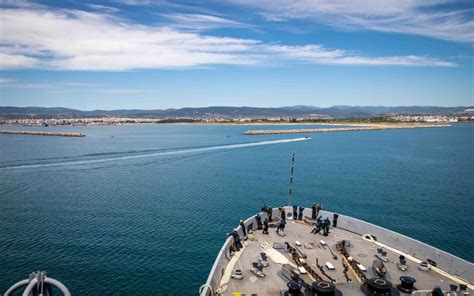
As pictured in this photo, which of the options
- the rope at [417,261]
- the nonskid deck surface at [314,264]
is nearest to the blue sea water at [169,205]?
the nonskid deck surface at [314,264]

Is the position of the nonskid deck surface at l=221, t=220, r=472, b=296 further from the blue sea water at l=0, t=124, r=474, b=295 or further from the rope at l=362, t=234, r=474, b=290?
the blue sea water at l=0, t=124, r=474, b=295

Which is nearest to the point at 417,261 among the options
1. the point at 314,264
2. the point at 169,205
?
the point at 314,264

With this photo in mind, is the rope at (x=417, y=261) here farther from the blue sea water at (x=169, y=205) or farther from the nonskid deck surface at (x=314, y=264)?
the blue sea water at (x=169, y=205)

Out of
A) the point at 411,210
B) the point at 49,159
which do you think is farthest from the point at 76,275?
the point at 49,159

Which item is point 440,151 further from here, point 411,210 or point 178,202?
point 178,202

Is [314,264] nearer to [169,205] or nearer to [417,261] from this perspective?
[417,261]

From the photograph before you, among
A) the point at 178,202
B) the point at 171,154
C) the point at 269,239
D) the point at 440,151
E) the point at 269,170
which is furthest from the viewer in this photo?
the point at 440,151

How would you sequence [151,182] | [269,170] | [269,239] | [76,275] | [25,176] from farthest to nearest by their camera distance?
[269,170] < [25,176] < [151,182] < [76,275] < [269,239]
